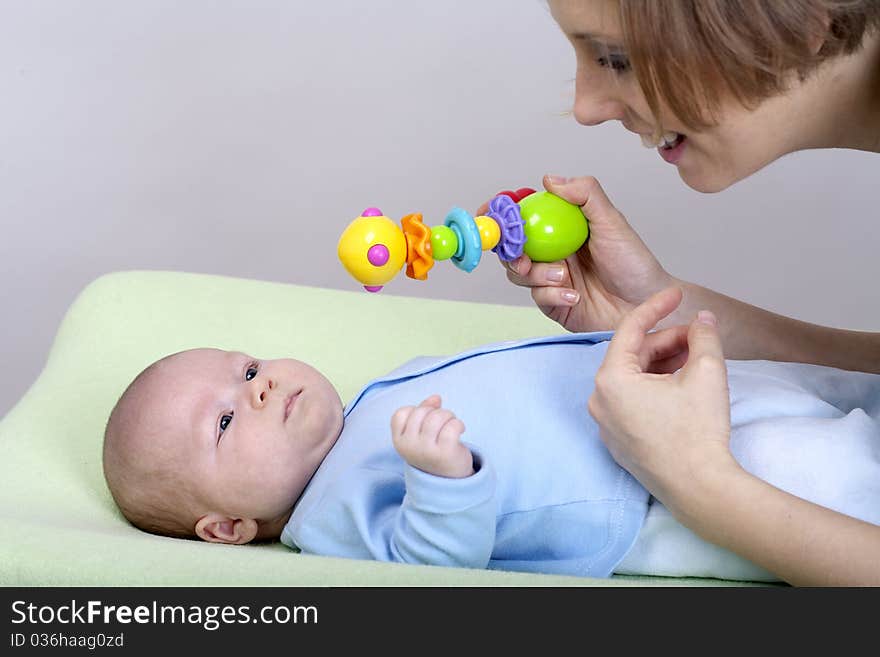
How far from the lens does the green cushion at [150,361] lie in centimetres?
124

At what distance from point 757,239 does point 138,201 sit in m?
1.57

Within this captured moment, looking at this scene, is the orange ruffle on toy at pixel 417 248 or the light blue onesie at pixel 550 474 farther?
the orange ruffle on toy at pixel 417 248

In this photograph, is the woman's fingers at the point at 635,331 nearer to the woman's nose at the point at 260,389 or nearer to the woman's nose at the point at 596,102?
the woman's nose at the point at 596,102

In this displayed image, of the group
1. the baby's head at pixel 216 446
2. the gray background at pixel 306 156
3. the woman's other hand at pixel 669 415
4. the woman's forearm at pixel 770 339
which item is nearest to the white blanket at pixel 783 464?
the woman's other hand at pixel 669 415

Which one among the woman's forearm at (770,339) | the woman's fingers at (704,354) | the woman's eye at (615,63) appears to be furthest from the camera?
the woman's forearm at (770,339)

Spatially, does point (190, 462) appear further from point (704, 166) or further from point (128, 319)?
point (704, 166)

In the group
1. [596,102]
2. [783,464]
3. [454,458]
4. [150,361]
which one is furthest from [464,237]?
[150,361]

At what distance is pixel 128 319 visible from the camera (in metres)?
2.02

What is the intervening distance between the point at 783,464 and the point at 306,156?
207 centimetres

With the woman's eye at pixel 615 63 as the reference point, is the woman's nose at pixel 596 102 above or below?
below

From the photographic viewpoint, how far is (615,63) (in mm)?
1399

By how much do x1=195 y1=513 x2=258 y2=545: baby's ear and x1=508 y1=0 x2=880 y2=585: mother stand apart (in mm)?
497

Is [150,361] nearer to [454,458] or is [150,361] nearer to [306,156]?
[454,458]
